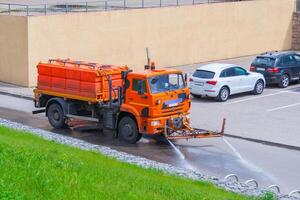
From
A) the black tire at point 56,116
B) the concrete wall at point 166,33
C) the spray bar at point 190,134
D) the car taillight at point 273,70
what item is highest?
the concrete wall at point 166,33

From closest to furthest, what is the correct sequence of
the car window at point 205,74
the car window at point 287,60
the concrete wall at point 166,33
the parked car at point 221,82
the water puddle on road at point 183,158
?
the water puddle on road at point 183,158 < the parked car at point 221,82 < the car window at point 205,74 < the concrete wall at point 166,33 < the car window at point 287,60

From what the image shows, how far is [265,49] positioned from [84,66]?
74.4 feet

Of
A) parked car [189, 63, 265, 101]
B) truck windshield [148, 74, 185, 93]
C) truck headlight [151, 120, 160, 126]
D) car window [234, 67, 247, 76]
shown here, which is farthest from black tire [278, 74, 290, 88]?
truck headlight [151, 120, 160, 126]

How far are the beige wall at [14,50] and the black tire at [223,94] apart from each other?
8343 millimetres

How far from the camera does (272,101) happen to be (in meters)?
29.5

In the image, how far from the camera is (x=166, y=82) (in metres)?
22.0

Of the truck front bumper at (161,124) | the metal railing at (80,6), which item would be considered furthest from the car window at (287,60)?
the truck front bumper at (161,124)

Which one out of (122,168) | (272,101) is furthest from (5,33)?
(122,168)

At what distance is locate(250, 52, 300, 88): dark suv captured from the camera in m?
33.0

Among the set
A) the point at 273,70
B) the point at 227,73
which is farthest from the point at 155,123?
the point at 273,70

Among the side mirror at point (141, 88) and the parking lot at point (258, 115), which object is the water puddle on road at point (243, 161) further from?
the side mirror at point (141, 88)

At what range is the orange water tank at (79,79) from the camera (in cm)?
2261

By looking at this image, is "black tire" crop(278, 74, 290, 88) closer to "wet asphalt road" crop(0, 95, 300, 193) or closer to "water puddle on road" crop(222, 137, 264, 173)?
"wet asphalt road" crop(0, 95, 300, 193)

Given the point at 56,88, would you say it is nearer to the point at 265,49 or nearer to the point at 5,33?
the point at 5,33
